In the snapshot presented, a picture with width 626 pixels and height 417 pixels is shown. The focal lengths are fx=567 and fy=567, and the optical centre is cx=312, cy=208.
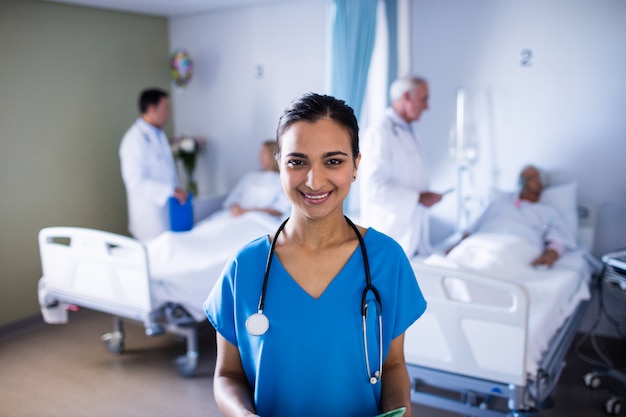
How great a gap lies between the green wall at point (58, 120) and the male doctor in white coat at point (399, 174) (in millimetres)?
2390

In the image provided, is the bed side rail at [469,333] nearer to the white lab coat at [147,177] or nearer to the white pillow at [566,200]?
the white pillow at [566,200]

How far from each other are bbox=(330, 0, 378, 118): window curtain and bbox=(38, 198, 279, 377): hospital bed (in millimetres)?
1248

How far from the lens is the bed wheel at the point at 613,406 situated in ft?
9.09

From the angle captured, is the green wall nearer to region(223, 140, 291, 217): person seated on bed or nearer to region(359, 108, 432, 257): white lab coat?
region(223, 140, 291, 217): person seated on bed

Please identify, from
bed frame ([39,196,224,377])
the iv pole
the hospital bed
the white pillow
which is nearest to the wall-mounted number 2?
the iv pole

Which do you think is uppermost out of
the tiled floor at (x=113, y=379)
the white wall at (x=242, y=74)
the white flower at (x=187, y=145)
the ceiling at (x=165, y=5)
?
the ceiling at (x=165, y=5)

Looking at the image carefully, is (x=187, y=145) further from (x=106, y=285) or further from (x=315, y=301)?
→ (x=315, y=301)

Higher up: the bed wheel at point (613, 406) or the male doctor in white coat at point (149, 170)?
the male doctor in white coat at point (149, 170)

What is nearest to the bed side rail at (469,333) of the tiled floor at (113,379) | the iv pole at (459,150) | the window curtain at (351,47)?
the tiled floor at (113,379)

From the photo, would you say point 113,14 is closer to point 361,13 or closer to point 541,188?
point 361,13

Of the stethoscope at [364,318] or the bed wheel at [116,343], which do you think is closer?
the stethoscope at [364,318]

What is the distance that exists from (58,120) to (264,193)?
1637 millimetres

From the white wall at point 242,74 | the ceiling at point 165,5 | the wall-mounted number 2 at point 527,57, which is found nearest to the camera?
the wall-mounted number 2 at point 527,57

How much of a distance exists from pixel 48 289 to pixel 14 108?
1447 millimetres
